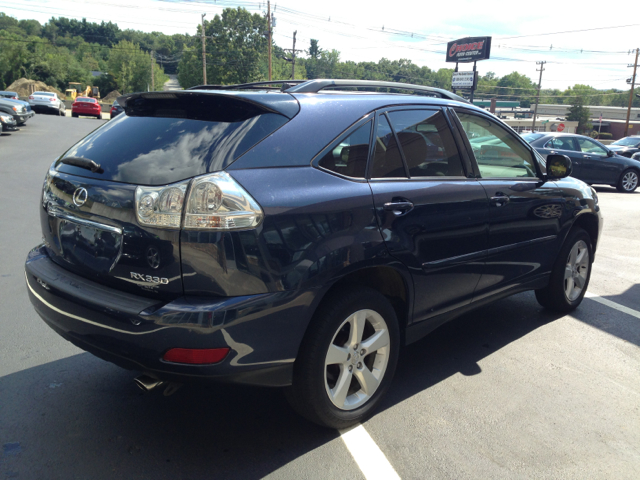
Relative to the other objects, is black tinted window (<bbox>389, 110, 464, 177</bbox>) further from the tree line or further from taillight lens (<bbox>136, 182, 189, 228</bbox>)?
the tree line

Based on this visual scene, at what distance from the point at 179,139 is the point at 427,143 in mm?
1564

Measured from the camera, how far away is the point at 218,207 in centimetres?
231

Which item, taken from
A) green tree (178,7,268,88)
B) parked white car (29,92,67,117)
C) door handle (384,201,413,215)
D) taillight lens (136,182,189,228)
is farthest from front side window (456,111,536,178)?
green tree (178,7,268,88)

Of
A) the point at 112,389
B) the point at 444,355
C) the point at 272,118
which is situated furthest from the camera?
the point at 444,355

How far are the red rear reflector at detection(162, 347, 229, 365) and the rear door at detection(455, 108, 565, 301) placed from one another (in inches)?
82.3

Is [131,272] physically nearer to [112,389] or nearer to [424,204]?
[112,389]

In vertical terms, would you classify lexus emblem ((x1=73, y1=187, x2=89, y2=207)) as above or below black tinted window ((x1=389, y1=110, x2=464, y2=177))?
below

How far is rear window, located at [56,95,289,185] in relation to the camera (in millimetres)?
2447

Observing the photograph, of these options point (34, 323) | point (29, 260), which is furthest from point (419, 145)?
point (34, 323)

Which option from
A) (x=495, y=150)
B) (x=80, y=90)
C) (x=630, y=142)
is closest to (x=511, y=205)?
(x=495, y=150)

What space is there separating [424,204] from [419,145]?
1.37 feet

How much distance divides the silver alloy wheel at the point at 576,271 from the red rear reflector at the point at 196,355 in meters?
3.52

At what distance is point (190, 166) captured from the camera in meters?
2.43

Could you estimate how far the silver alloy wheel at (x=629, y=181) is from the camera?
16.4 m
